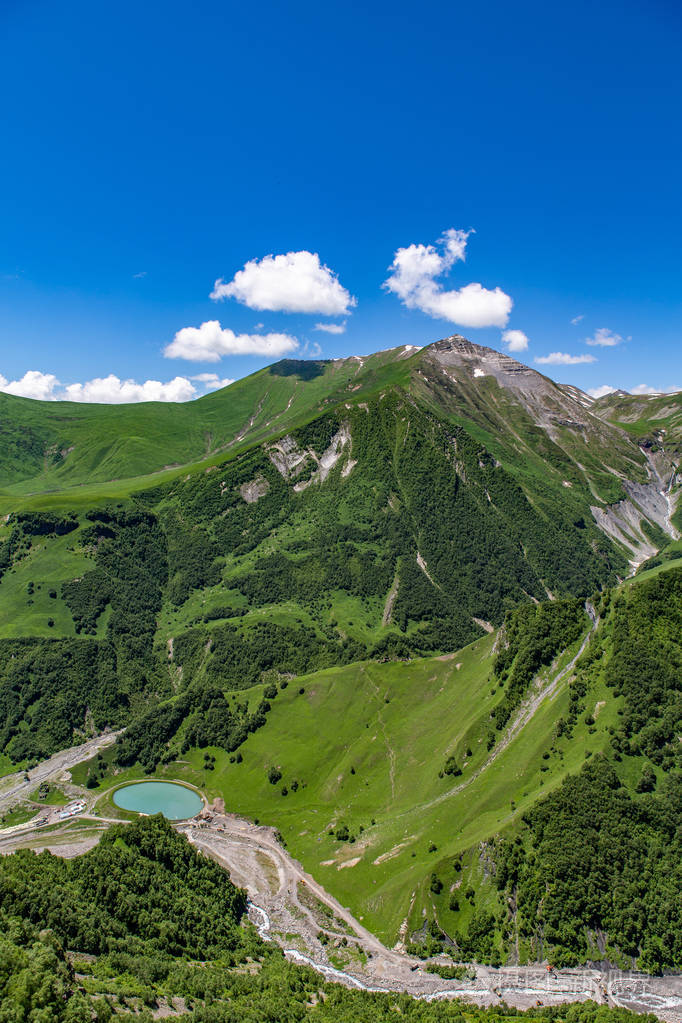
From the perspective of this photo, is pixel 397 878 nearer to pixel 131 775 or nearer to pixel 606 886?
pixel 606 886

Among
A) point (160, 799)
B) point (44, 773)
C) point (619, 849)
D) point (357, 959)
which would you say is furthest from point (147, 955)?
point (44, 773)

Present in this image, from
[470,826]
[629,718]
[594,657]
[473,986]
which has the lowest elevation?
[473,986]

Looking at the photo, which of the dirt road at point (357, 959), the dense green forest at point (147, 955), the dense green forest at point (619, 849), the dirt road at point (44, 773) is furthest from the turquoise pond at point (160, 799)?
the dense green forest at point (619, 849)

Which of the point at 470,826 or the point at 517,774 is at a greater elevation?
the point at 517,774

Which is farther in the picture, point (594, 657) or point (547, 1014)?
point (594, 657)

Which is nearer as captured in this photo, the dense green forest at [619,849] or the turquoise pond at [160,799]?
the dense green forest at [619,849]

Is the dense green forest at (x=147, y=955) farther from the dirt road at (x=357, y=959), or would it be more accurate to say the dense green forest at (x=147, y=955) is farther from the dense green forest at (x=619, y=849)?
the dense green forest at (x=619, y=849)

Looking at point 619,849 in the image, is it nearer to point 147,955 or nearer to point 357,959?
point 357,959

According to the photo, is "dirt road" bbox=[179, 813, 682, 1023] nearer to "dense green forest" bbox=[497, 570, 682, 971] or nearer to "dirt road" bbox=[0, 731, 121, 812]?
"dense green forest" bbox=[497, 570, 682, 971]

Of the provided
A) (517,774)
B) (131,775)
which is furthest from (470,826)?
(131,775)
